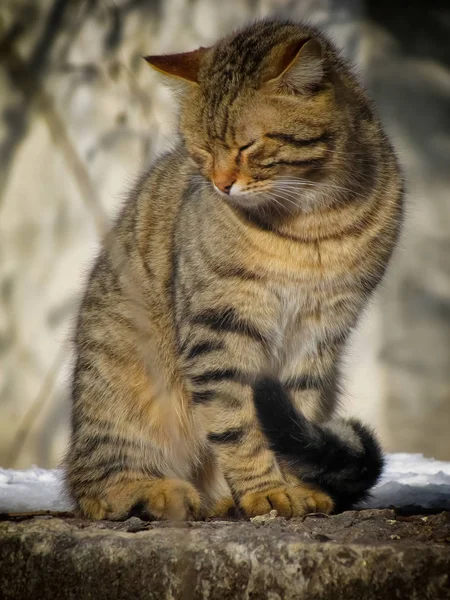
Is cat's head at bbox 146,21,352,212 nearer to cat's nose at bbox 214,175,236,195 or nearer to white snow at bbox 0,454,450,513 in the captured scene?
cat's nose at bbox 214,175,236,195

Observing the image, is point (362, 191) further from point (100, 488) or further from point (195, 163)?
point (100, 488)

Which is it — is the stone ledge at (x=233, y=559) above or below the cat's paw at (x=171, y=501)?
above

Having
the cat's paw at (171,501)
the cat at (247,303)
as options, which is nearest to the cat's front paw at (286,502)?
the cat at (247,303)

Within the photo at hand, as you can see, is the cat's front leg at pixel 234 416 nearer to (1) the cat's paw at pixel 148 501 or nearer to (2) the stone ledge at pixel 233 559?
(1) the cat's paw at pixel 148 501

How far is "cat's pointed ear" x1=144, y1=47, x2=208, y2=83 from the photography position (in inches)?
107

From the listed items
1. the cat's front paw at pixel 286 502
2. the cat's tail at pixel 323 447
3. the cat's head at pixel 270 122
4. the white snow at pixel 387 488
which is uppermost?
the cat's head at pixel 270 122

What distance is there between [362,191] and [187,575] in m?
1.24

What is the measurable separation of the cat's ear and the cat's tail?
774 mm

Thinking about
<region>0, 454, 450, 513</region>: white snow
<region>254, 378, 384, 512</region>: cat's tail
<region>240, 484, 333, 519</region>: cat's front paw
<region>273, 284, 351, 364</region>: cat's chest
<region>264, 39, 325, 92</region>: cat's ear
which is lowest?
<region>0, 454, 450, 513</region>: white snow

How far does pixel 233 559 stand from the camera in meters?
2.00

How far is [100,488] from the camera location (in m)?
2.79

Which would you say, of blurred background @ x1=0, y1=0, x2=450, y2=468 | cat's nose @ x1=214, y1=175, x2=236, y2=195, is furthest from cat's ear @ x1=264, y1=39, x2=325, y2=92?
blurred background @ x1=0, y1=0, x2=450, y2=468

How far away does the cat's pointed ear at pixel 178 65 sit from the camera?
8.89 feet

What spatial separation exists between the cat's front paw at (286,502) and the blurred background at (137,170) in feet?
7.33
